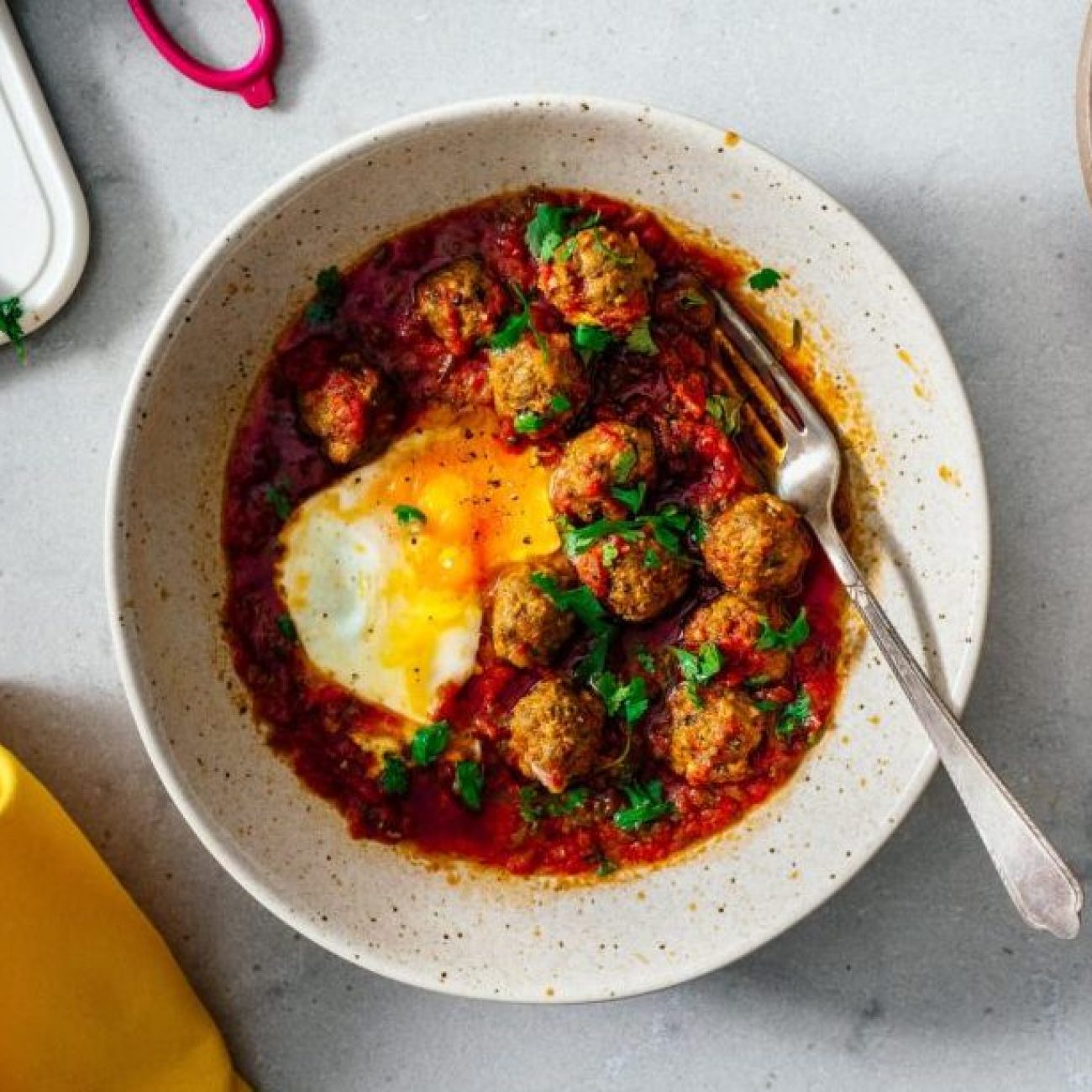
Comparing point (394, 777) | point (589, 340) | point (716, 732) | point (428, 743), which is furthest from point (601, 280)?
Result: point (394, 777)

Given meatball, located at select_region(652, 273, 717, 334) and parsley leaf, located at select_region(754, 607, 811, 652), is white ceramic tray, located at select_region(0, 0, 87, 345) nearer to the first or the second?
meatball, located at select_region(652, 273, 717, 334)

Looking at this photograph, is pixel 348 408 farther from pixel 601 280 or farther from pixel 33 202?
pixel 33 202

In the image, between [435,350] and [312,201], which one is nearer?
[312,201]

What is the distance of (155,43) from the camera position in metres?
4.09

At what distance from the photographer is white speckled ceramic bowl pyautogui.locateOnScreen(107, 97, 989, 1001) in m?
3.70

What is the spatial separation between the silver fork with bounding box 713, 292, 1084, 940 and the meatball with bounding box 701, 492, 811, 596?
102 millimetres

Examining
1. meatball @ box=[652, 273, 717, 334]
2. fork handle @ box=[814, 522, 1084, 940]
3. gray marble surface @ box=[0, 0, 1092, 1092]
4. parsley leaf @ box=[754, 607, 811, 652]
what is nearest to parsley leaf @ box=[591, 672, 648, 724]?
parsley leaf @ box=[754, 607, 811, 652]

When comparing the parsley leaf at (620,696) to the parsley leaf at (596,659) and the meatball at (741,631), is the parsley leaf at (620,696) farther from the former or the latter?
the meatball at (741,631)

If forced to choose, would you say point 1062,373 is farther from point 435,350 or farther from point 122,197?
point 122,197

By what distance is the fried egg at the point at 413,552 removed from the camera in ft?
13.4

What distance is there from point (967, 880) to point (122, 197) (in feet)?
10.9

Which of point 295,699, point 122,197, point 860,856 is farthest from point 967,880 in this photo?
point 122,197

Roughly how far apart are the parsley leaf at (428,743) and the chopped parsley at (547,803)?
0.91ft

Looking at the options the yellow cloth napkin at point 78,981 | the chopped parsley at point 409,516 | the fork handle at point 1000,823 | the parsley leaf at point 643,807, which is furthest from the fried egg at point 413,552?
the fork handle at point 1000,823
